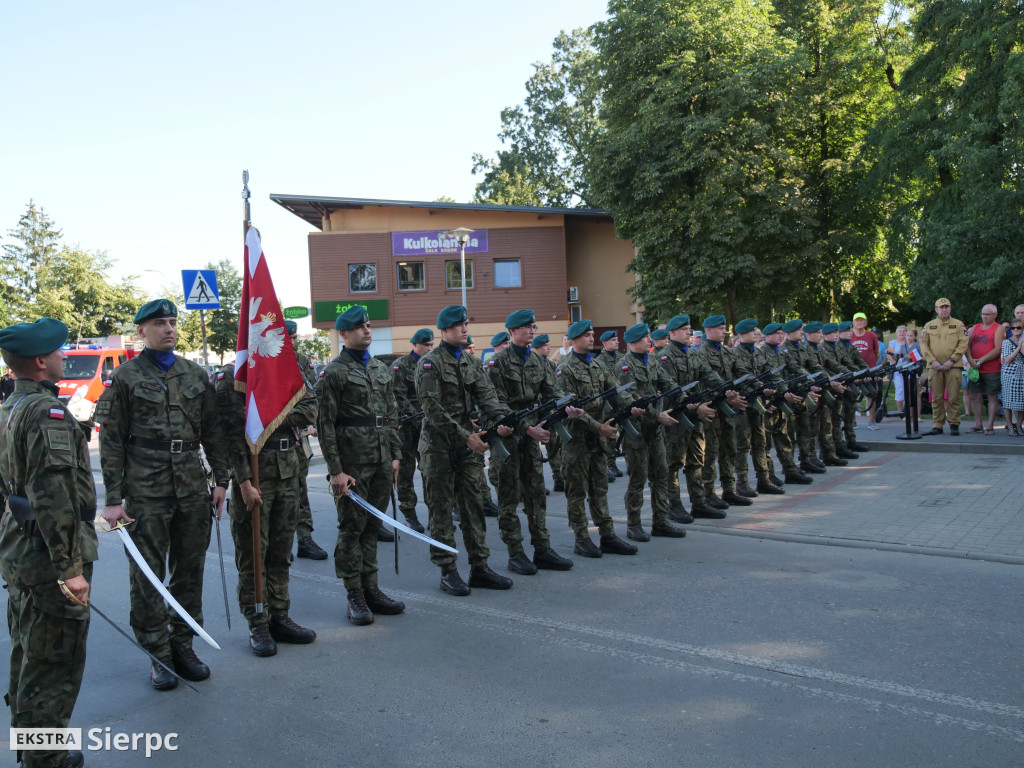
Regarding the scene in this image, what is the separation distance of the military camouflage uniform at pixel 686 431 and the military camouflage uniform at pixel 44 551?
240 inches

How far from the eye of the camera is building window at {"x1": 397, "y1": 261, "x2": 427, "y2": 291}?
34625 mm

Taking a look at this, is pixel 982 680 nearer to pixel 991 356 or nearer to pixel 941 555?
pixel 941 555

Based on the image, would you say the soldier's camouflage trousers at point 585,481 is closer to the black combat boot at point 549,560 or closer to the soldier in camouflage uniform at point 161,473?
the black combat boot at point 549,560

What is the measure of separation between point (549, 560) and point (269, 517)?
2.54 metres

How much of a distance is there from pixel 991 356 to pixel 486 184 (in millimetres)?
38116

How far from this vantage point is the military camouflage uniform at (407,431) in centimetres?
873

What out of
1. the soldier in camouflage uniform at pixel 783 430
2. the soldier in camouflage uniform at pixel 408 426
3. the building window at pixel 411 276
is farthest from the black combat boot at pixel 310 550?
the building window at pixel 411 276

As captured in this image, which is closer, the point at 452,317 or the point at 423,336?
the point at 452,317

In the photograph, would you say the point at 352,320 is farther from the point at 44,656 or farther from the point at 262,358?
the point at 44,656

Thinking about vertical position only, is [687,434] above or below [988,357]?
below

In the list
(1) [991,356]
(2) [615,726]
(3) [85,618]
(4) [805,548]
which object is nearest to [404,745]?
(2) [615,726]

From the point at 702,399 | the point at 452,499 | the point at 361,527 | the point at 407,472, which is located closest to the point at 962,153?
the point at 702,399

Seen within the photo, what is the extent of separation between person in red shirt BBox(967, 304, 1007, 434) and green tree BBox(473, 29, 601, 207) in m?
32.5

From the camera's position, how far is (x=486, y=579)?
20.2ft
